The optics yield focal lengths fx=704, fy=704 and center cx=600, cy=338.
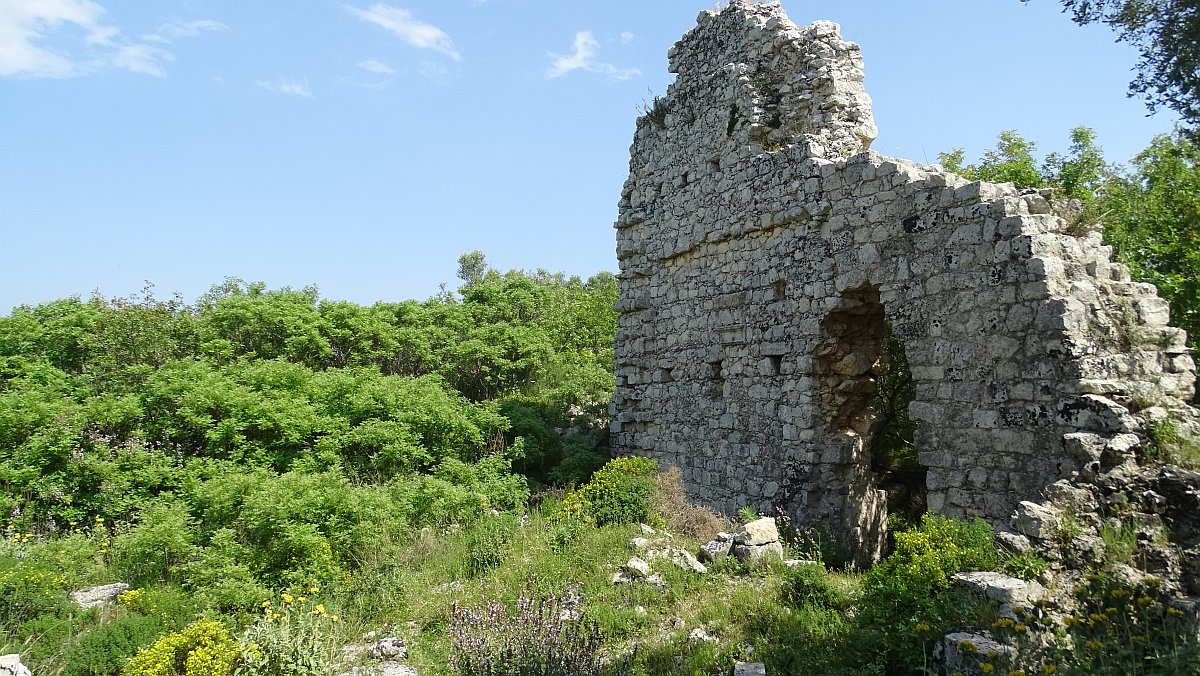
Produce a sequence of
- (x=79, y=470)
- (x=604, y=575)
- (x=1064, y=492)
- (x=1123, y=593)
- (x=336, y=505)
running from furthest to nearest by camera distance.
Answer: (x=79, y=470) → (x=336, y=505) → (x=604, y=575) → (x=1064, y=492) → (x=1123, y=593)

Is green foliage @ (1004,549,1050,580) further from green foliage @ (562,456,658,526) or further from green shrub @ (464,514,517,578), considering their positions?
green shrub @ (464,514,517,578)

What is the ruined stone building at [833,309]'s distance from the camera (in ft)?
19.2

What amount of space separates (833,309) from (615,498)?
3.51 metres

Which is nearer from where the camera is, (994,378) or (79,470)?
(994,378)

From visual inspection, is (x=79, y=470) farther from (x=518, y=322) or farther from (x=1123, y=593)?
(x=1123, y=593)

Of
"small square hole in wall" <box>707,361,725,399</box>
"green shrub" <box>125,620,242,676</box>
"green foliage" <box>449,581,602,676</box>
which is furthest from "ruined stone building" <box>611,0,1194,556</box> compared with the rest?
"green shrub" <box>125,620,242,676</box>

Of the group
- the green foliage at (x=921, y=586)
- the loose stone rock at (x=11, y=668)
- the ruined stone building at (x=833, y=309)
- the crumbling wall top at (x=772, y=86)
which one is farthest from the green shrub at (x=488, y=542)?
the crumbling wall top at (x=772, y=86)

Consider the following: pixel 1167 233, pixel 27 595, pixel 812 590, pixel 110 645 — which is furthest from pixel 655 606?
pixel 1167 233

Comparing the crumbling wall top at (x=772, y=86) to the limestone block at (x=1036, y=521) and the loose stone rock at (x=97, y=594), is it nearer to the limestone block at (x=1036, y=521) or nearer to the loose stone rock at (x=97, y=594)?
the limestone block at (x=1036, y=521)

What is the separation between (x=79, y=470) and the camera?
27.9ft

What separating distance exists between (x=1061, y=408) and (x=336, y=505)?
7.11m

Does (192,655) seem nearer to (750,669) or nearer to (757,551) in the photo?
(750,669)

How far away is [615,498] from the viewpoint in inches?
350

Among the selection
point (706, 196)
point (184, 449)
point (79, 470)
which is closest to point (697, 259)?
point (706, 196)
